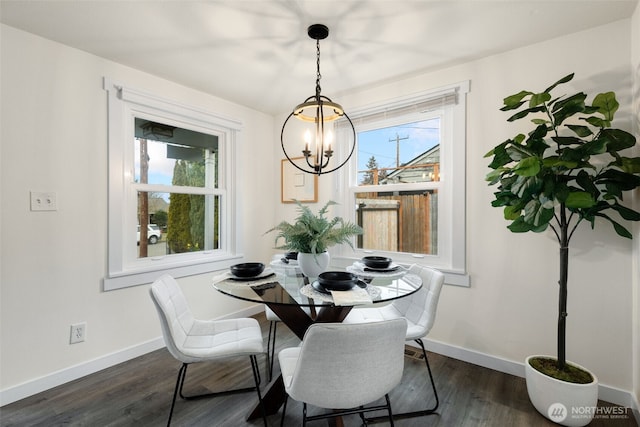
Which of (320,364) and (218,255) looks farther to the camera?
(218,255)

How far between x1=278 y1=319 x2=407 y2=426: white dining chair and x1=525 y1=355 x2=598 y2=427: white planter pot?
1.19 m

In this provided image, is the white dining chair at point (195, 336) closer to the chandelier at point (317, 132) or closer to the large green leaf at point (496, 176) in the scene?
the chandelier at point (317, 132)

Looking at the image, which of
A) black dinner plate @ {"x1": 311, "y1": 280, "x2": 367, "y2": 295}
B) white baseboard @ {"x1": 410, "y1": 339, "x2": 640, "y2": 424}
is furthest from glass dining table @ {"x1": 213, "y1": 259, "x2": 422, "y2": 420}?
white baseboard @ {"x1": 410, "y1": 339, "x2": 640, "y2": 424}

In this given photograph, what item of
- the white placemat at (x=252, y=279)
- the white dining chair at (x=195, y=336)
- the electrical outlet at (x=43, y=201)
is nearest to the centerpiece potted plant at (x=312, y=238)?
the white placemat at (x=252, y=279)

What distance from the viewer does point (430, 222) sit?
2.72 metres

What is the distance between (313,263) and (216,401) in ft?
3.65

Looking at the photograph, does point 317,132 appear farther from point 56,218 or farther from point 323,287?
point 56,218

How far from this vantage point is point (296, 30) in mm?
1980

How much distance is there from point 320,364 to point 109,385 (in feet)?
6.19

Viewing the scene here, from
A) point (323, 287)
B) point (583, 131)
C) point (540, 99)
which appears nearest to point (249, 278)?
point (323, 287)

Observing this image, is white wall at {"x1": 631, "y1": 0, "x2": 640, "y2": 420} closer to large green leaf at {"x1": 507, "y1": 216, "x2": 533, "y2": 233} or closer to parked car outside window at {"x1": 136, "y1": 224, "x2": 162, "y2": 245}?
large green leaf at {"x1": 507, "y1": 216, "x2": 533, "y2": 233}

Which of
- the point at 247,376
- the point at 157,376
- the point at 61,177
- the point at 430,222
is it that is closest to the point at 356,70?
the point at 430,222

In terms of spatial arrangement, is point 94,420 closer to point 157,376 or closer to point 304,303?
point 157,376

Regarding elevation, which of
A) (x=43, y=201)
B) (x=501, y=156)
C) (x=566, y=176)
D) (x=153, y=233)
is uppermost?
(x=501, y=156)
